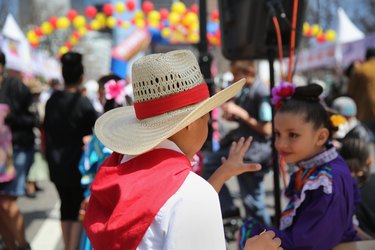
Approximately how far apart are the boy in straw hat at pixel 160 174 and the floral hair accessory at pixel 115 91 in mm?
1651

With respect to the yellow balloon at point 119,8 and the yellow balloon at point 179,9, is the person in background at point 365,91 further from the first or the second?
the yellow balloon at point 119,8

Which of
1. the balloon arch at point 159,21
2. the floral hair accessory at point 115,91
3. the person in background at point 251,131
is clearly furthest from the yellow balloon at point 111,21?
the floral hair accessory at point 115,91

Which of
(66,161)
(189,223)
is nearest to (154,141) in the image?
(189,223)

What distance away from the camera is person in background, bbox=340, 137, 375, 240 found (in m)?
3.01

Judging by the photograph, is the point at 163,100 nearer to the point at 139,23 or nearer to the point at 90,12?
the point at 139,23

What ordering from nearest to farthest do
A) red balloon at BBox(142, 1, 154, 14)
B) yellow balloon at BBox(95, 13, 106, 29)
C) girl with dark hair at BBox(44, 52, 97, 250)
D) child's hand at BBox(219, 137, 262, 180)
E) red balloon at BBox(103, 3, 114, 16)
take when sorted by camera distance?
child's hand at BBox(219, 137, 262, 180)
girl with dark hair at BBox(44, 52, 97, 250)
red balloon at BBox(142, 1, 154, 14)
red balloon at BBox(103, 3, 114, 16)
yellow balloon at BBox(95, 13, 106, 29)

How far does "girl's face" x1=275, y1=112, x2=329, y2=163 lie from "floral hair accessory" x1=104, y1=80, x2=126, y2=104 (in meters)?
1.26

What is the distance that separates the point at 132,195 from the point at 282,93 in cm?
137

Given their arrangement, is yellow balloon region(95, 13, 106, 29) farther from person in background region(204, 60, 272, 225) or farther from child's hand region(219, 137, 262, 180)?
child's hand region(219, 137, 262, 180)

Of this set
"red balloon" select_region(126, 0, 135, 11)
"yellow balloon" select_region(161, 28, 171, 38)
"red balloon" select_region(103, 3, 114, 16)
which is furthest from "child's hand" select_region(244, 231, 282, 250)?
"red balloon" select_region(103, 3, 114, 16)

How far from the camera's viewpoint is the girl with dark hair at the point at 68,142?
3689mm

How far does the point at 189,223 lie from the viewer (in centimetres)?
131

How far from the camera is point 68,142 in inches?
146

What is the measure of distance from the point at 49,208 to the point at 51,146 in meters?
2.68
